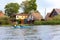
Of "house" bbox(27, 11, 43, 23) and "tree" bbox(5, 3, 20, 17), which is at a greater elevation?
"tree" bbox(5, 3, 20, 17)

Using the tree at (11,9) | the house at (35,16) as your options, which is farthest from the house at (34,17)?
the tree at (11,9)

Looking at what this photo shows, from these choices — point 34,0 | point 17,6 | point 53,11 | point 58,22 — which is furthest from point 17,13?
point 58,22

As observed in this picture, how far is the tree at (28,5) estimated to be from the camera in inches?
4313

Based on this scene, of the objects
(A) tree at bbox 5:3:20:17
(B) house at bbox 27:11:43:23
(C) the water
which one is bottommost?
(B) house at bbox 27:11:43:23

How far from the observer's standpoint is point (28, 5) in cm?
11456

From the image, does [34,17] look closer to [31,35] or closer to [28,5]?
[28,5]

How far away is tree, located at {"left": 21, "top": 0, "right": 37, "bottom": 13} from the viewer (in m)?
110

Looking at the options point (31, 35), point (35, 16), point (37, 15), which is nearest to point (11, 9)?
point (37, 15)

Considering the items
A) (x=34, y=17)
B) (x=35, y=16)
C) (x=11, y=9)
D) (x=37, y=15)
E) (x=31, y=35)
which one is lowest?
(x=34, y=17)

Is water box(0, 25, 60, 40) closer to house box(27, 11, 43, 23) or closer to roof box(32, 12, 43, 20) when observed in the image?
house box(27, 11, 43, 23)

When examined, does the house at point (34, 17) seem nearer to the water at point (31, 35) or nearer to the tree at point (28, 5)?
the tree at point (28, 5)

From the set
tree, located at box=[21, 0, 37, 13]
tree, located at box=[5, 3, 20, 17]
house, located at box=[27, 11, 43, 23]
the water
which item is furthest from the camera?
tree, located at box=[5, 3, 20, 17]

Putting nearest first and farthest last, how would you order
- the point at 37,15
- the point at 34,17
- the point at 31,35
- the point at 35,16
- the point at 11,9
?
the point at 31,35
the point at 34,17
the point at 35,16
the point at 37,15
the point at 11,9

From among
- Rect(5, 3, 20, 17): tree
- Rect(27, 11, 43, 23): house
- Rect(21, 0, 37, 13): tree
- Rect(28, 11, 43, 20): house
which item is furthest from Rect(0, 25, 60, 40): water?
Rect(5, 3, 20, 17): tree
